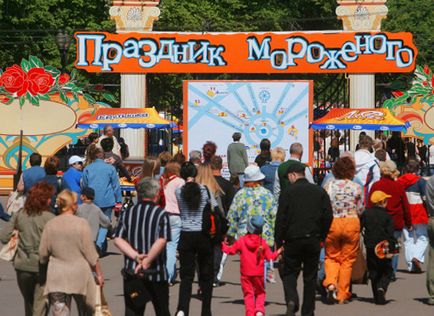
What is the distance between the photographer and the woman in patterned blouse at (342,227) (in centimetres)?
1536

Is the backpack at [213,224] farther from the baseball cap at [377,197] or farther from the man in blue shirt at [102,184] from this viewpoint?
the man in blue shirt at [102,184]

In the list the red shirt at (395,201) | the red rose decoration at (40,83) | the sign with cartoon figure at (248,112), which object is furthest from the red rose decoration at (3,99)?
the red shirt at (395,201)

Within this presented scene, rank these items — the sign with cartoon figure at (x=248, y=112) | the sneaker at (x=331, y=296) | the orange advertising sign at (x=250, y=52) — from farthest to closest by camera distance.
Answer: the orange advertising sign at (x=250, y=52)
the sign with cartoon figure at (x=248, y=112)
the sneaker at (x=331, y=296)

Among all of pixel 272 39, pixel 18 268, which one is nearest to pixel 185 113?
pixel 272 39

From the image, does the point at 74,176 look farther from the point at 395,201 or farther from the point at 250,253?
the point at 250,253

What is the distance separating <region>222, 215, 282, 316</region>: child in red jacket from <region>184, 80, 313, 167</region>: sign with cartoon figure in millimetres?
15026

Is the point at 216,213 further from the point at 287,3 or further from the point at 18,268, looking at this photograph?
the point at 287,3

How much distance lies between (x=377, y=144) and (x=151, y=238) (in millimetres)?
11305

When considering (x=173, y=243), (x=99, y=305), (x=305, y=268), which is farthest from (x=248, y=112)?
(x=99, y=305)

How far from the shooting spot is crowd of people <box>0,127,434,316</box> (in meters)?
11.8

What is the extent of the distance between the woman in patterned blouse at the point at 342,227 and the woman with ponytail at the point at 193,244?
170cm

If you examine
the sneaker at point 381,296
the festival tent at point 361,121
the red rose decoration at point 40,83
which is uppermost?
the red rose decoration at point 40,83

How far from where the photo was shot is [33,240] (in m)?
12.6

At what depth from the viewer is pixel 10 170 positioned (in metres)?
34.5
